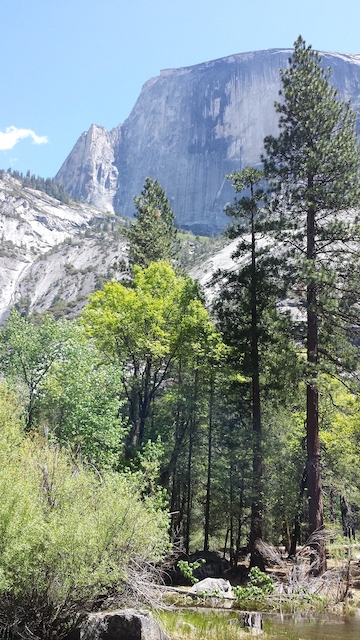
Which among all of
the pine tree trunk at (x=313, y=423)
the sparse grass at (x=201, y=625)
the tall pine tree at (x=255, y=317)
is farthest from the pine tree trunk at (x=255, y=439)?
the sparse grass at (x=201, y=625)

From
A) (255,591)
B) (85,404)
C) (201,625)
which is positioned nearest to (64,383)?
(85,404)

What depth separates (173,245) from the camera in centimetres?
4294

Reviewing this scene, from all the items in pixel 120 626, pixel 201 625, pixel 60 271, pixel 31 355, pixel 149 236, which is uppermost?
pixel 60 271

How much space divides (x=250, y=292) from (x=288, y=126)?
7124 mm

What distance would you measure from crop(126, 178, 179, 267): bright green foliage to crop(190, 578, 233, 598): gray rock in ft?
78.1

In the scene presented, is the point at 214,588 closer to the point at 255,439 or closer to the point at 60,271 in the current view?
the point at 255,439

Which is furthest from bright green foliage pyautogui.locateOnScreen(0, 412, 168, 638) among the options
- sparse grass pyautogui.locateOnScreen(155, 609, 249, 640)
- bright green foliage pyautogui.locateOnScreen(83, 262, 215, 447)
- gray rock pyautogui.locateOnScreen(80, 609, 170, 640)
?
bright green foliage pyautogui.locateOnScreen(83, 262, 215, 447)

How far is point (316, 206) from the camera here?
18812 millimetres

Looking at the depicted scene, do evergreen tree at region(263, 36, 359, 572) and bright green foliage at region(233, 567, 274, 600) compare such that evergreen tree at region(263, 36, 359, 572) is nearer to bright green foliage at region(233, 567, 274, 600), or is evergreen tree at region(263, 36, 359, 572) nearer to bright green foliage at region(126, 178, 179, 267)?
bright green foliage at region(233, 567, 274, 600)

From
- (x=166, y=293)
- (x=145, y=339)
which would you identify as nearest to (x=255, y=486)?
(x=145, y=339)

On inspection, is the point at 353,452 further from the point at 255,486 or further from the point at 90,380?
the point at 90,380

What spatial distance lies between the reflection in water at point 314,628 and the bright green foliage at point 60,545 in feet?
11.0

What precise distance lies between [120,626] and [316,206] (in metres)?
15.2

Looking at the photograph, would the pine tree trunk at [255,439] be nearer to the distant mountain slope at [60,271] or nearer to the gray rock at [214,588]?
the gray rock at [214,588]
